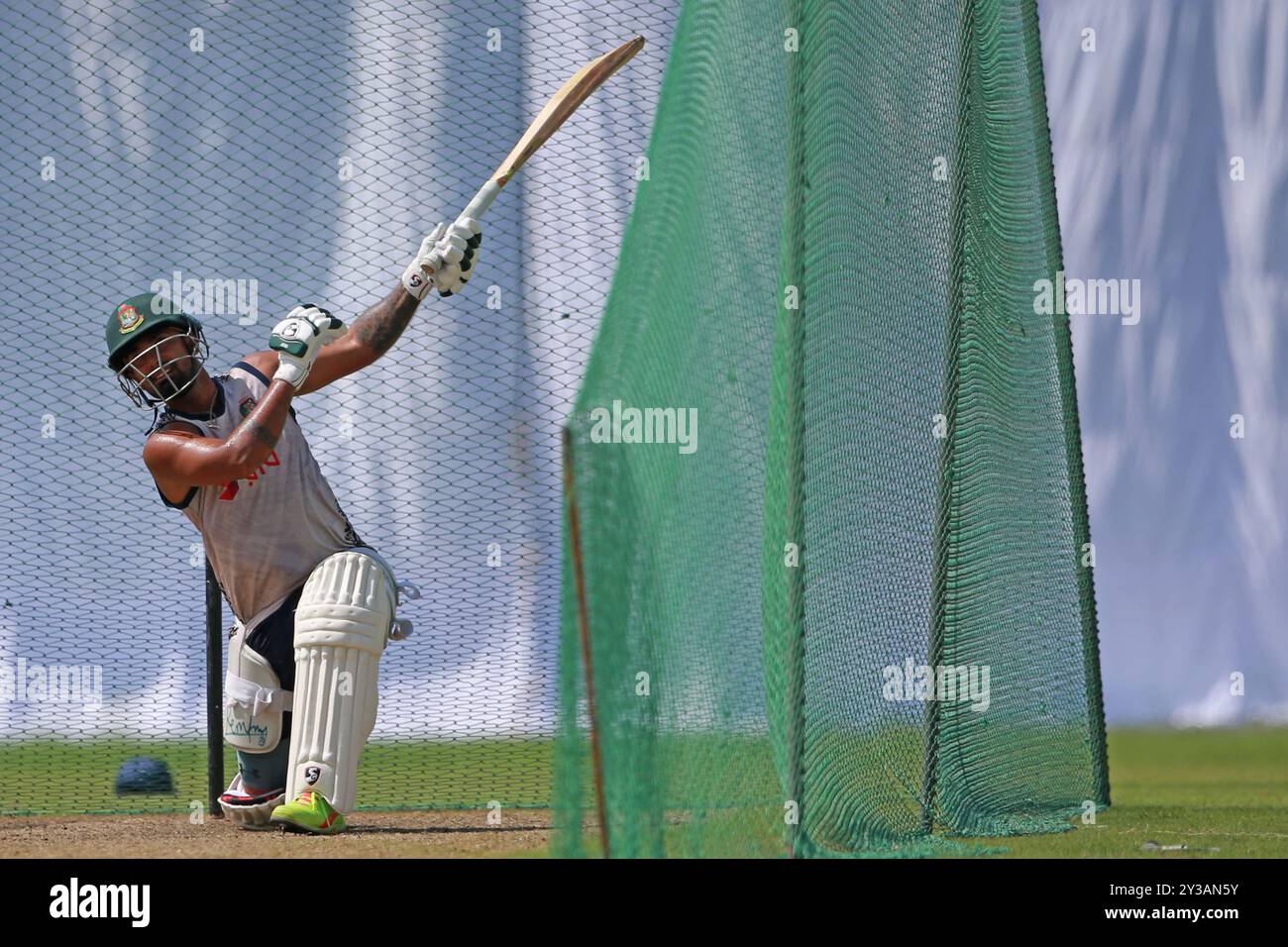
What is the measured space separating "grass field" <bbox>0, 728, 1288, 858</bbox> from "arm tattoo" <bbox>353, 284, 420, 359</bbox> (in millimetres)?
1442

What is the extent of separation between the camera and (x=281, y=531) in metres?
4.53

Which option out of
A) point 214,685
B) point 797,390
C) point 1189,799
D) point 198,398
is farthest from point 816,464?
point 1189,799

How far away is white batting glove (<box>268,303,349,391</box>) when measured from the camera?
13.7 ft

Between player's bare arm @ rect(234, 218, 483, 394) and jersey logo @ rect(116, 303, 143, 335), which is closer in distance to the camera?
jersey logo @ rect(116, 303, 143, 335)

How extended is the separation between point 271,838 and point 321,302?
4.44 m

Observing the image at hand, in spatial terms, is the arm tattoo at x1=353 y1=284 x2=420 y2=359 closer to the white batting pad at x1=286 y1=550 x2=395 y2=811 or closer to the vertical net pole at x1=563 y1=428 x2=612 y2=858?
the white batting pad at x1=286 y1=550 x2=395 y2=811

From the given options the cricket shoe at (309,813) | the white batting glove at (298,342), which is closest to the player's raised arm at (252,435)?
the white batting glove at (298,342)

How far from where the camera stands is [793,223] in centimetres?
376

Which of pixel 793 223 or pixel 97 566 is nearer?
pixel 793 223

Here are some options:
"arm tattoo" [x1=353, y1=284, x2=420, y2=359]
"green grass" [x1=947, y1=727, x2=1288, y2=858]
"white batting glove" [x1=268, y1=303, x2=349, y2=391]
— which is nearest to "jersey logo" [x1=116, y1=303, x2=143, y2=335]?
"white batting glove" [x1=268, y1=303, x2=349, y2=391]
